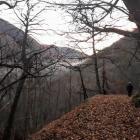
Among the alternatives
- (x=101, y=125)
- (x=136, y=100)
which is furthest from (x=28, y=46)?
(x=136, y=100)

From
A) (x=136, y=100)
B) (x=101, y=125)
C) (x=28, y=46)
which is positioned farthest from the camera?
(x=136, y=100)

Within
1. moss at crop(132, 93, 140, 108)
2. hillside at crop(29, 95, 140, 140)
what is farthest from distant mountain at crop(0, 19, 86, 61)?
moss at crop(132, 93, 140, 108)

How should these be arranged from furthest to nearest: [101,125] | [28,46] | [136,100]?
1. [136,100]
2. [101,125]
3. [28,46]

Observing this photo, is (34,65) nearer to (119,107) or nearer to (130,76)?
(119,107)

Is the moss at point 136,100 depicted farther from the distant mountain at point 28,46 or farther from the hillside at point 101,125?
the distant mountain at point 28,46

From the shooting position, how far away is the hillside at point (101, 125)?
6641 millimetres

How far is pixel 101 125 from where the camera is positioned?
7434mm

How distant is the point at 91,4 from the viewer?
551 centimetres

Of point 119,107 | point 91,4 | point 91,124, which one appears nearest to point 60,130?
point 91,124

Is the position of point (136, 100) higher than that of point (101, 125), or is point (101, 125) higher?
point (136, 100)

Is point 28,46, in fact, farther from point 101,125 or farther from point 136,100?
point 136,100

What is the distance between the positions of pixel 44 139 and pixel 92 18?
528 cm

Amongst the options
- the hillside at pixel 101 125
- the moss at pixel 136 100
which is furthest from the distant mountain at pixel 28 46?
the moss at pixel 136 100

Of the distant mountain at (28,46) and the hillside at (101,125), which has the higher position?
the distant mountain at (28,46)
